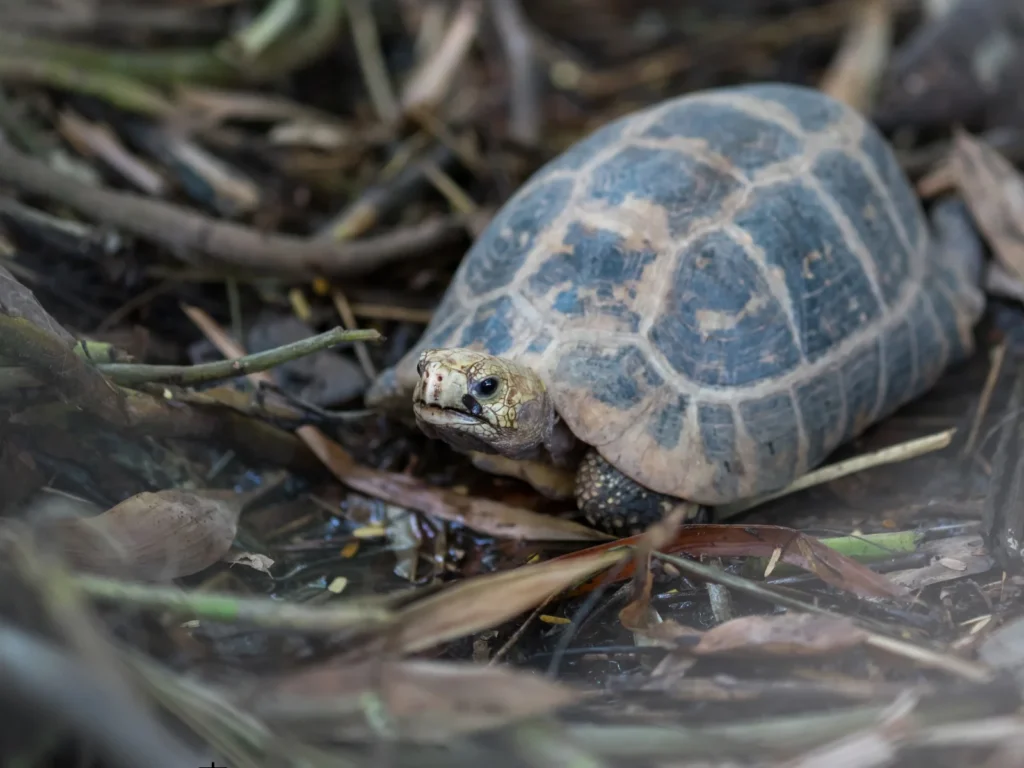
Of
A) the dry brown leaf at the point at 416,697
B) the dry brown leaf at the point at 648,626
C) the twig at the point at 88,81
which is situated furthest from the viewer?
the twig at the point at 88,81

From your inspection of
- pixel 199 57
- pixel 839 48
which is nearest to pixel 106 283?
pixel 199 57

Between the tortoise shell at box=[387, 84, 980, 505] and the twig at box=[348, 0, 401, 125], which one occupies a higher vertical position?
the twig at box=[348, 0, 401, 125]

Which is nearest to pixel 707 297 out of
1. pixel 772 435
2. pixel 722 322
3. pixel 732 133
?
A: pixel 722 322

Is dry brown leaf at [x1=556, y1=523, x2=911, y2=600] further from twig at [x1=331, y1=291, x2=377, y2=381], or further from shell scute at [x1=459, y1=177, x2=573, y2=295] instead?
twig at [x1=331, y1=291, x2=377, y2=381]

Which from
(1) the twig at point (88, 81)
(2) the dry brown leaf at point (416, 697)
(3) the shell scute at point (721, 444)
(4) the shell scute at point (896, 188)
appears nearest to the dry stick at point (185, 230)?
(1) the twig at point (88, 81)

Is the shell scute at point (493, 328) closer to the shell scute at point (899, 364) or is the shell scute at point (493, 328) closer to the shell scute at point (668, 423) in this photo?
the shell scute at point (668, 423)

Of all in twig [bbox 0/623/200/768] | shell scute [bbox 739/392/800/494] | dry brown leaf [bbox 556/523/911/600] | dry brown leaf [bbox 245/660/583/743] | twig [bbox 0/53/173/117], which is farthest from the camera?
twig [bbox 0/53/173/117]

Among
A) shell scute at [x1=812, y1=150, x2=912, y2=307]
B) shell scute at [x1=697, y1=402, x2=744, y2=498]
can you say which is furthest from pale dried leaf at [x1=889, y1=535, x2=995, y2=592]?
shell scute at [x1=812, y1=150, x2=912, y2=307]

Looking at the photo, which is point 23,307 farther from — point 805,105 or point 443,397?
point 805,105
